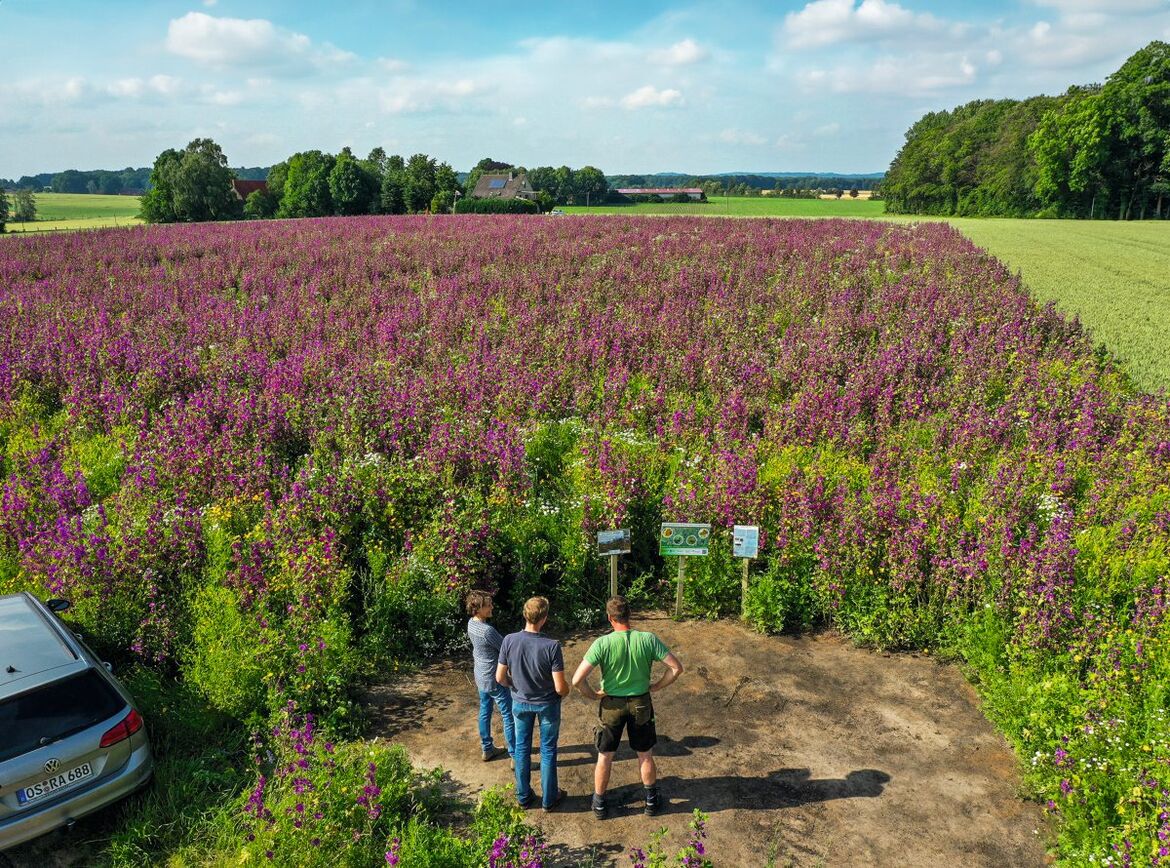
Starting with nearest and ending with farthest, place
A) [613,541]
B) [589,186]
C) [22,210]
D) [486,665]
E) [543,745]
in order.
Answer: [543,745] → [486,665] → [613,541] → [22,210] → [589,186]

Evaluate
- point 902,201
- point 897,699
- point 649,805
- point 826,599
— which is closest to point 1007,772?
point 897,699

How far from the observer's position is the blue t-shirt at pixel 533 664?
5312 millimetres

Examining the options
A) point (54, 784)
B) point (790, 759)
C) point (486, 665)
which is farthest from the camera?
point (790, 759)

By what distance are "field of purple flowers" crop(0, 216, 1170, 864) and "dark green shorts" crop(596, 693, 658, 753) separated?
178 cm

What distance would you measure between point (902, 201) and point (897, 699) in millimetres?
110822

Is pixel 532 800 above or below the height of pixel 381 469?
below

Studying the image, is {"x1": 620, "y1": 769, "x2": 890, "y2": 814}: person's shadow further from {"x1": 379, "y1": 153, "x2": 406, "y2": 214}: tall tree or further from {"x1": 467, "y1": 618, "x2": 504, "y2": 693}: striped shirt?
{"x1": 379, "y1": 153, "x2": 406, "y2": 214}: tall tree

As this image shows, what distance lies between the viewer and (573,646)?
7820 millimetres

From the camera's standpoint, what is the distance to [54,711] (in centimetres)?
522

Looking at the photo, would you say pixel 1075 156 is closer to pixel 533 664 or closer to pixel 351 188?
pixel 351 188

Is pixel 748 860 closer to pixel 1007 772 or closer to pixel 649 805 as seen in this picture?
pixel 649 805

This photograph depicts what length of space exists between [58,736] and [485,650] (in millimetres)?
3125

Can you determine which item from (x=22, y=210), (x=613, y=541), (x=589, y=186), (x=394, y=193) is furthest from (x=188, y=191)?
(x=613, y=541)

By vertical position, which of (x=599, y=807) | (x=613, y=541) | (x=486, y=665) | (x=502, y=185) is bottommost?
(x=599, y=807)
